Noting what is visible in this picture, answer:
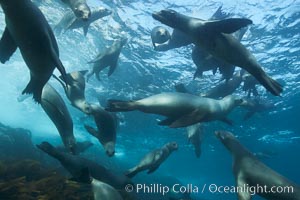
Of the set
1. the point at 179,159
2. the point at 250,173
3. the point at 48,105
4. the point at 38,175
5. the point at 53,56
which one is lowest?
the point at 179,159

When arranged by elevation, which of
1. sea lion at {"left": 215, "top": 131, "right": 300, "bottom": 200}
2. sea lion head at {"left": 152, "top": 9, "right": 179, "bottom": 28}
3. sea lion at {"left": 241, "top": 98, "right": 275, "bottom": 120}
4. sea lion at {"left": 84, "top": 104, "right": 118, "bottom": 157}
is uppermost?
sea lion head at {"left": 152, "top": 9, "right": 179, "bottom": 28}

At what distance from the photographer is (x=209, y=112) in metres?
5.14

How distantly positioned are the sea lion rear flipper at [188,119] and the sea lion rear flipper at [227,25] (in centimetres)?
142

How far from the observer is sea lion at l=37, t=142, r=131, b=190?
15.8ft

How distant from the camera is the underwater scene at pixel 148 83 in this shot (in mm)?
4383

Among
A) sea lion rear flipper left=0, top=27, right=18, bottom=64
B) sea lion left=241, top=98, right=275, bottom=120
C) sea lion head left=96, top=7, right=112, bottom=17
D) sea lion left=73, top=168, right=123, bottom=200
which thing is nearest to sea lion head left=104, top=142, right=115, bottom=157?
sea lion left=73, top=168, right=123, bottom=200

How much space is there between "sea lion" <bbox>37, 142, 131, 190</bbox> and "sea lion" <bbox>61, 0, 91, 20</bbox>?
2425 millimetres

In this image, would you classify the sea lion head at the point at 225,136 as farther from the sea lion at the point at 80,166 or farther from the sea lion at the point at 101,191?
the sea lion at the point at 101,191

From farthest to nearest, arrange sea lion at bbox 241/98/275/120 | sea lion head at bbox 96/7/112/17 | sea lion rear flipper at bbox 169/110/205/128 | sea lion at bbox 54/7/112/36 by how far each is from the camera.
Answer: sea lion head at bbox 96/7/112/17 < sea lion at bbox 54/7/112/36 < sea lion at bbox 241/98/275/120 < sea lion rear flipper at bbox 169/110/205/128

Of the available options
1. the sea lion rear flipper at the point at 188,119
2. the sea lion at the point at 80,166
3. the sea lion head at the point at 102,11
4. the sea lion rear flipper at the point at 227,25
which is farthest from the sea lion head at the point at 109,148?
the sea lion head at the point at 102,11

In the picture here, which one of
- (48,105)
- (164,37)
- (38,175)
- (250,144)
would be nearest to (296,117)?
(250,144)

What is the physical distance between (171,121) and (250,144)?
96.6 feet

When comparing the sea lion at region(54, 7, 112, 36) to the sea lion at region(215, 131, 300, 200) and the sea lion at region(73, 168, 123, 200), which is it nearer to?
the sea lion at region(73, 168, 123, 200)

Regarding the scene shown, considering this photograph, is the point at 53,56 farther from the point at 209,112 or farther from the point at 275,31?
the point at 275,31
